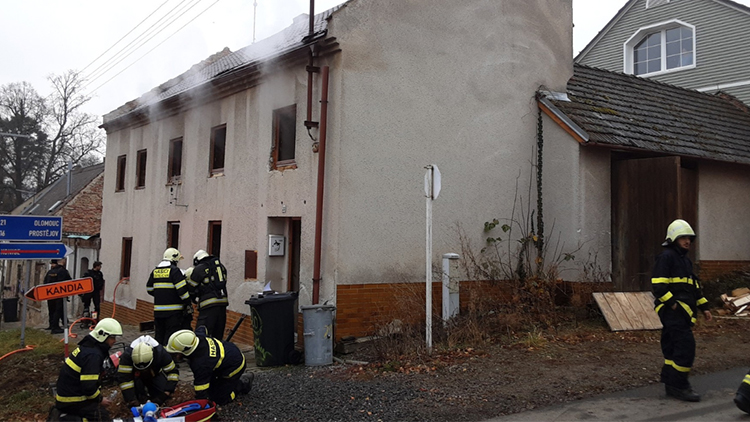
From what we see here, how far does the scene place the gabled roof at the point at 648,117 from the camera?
34.6 ft

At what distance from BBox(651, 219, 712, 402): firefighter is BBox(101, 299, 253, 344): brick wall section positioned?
679 cm

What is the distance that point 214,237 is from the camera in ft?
40.2

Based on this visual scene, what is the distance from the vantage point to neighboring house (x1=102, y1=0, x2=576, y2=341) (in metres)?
8.89

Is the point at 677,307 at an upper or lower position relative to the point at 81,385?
upper

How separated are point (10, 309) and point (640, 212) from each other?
24.9 metres

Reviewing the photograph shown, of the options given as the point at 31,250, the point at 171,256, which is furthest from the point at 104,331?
the point at 31,250

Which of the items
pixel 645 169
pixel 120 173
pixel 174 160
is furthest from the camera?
pixel 120 173

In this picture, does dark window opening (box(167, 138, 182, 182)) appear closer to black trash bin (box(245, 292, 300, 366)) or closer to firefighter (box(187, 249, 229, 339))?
firefighter (box(187, 249, 229, 339))

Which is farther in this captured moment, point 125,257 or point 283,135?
point 125,257

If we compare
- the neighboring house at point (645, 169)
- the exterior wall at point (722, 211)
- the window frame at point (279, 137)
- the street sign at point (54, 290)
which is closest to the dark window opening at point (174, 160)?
the window frame at point (279, 137)

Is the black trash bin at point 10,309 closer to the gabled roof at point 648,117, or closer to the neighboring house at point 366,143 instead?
the neighboring house at point 366,143

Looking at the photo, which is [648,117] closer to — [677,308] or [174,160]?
[677,308]

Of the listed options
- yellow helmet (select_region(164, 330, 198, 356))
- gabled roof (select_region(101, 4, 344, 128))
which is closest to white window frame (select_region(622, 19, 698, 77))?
gabled roof (select_region(101, 4, 344, 128))

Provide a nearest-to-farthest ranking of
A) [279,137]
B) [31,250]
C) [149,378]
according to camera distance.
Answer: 1. [149,378]
2. [31,250]
3. [279,137]
